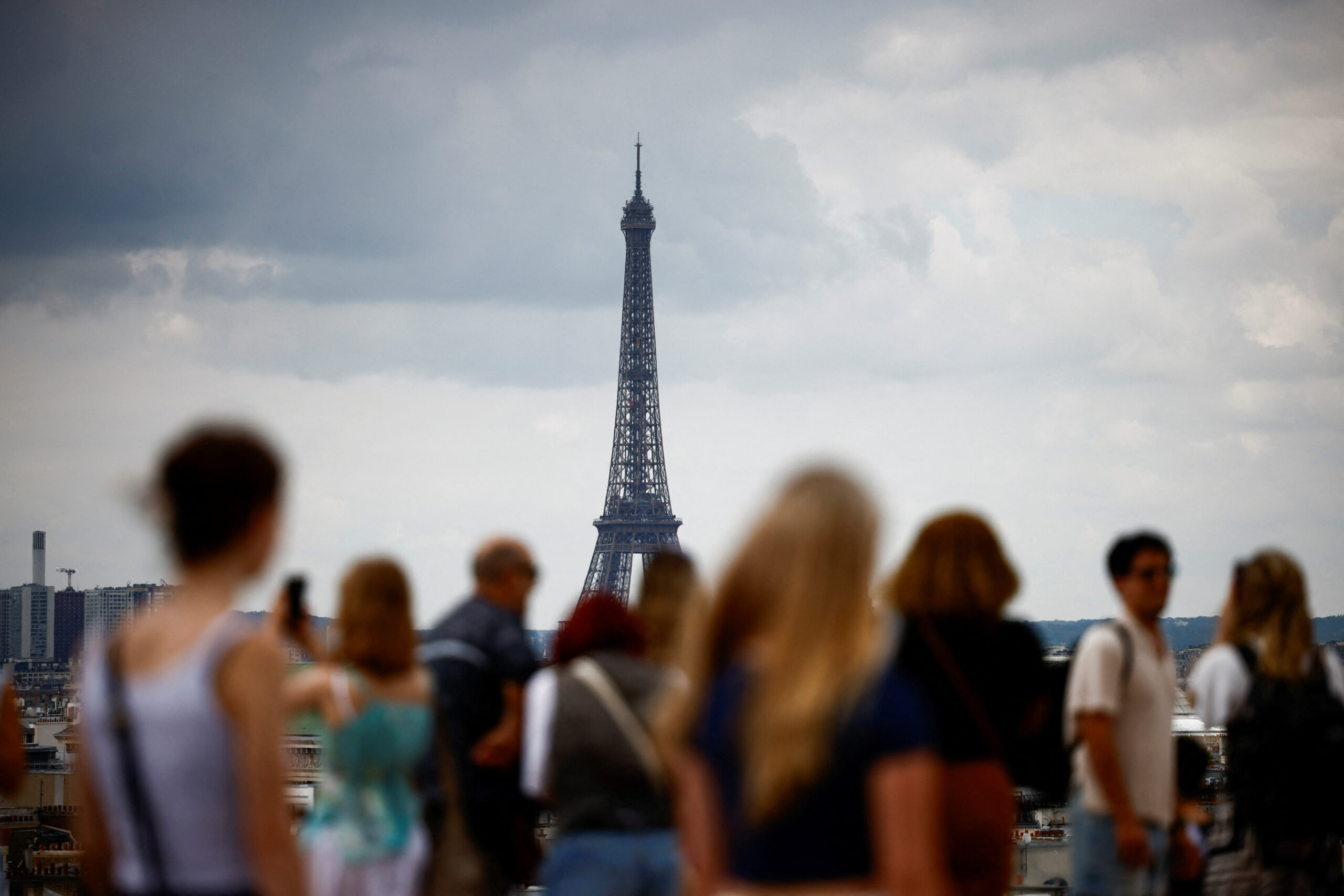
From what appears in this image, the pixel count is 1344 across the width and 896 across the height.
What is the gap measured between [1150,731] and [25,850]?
2679 cm

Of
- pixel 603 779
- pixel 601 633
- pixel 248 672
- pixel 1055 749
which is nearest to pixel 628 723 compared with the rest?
pixel 603 779

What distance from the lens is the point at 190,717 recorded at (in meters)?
3.37

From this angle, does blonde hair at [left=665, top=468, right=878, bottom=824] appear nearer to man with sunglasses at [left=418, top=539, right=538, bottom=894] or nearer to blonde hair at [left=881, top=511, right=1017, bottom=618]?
blonde hair at [left=881, top=511, right=1017, bottom=618]

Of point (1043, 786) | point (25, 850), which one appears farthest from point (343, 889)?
point (25, 850)

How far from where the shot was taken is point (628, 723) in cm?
561

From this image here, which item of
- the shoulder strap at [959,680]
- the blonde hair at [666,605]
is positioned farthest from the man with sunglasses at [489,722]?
the shoulder strap at [959,680]

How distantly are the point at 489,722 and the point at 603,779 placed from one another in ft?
3.96

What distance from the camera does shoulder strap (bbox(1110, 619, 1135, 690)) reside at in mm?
6340

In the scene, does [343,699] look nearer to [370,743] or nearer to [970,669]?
[370,743]

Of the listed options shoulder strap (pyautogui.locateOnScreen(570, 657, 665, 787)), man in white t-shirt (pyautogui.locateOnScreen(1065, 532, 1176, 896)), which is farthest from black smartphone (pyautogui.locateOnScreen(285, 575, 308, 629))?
man in white t-shirt (pyautogui.locateOnScreen(1065, 532, 1176, 896))

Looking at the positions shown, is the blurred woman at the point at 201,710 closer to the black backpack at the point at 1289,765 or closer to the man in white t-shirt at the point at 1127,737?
the man in white t-shirt at the point at 1127,737

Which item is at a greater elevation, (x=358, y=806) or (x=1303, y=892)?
(x=358, y=806)

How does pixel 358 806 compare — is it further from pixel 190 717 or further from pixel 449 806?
pixel 190 717

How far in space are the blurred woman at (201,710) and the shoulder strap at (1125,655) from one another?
3859 mm
